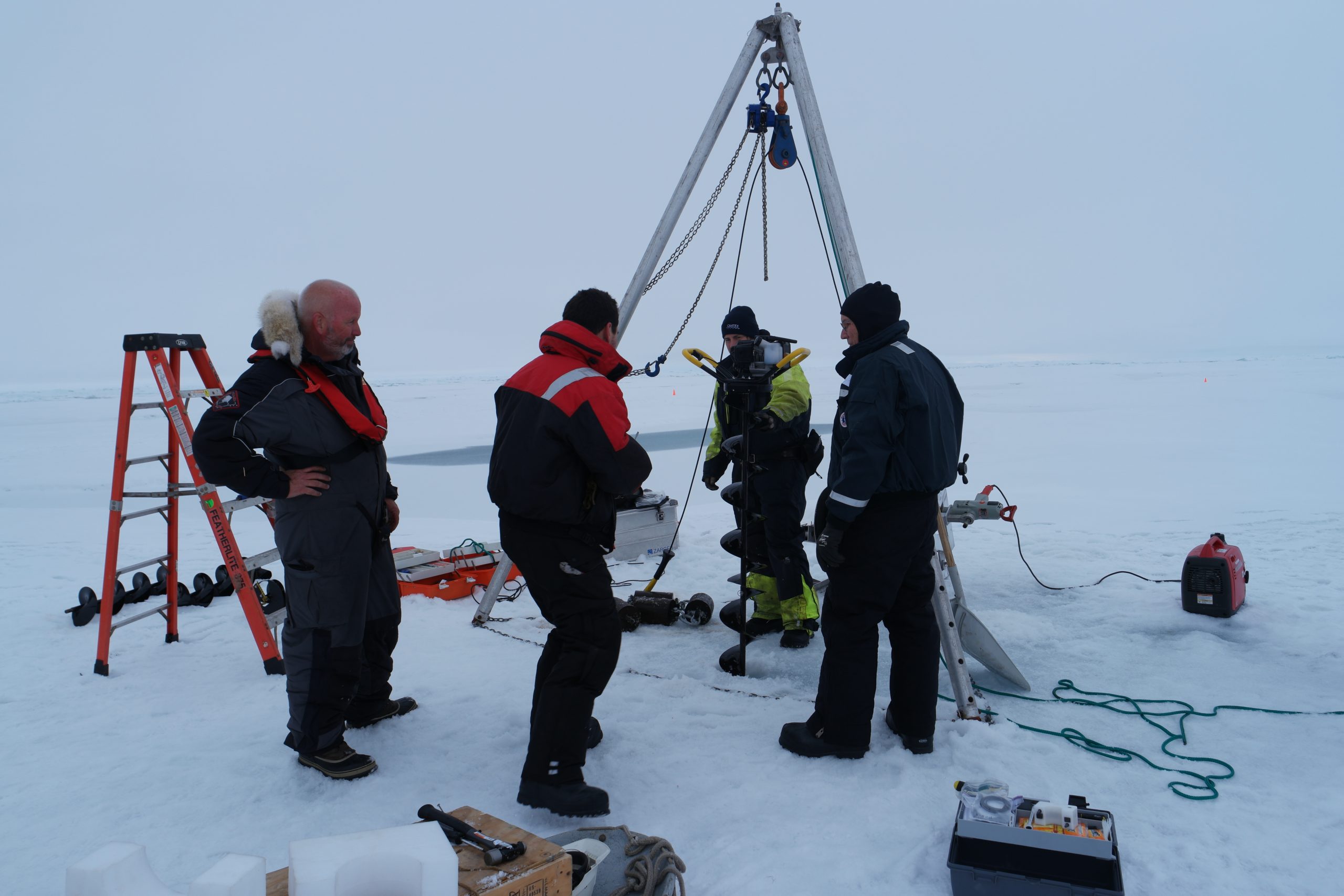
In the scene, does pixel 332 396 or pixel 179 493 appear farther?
pixel 179 493

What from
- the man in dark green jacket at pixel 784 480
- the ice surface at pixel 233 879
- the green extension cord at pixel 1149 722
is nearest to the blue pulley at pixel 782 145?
the man in dark green jacket at pixel 784 480

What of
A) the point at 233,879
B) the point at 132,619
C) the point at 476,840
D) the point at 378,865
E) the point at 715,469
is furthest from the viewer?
the point at 715,469

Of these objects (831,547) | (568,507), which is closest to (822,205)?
(831,547)

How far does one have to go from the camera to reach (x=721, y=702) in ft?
12.3

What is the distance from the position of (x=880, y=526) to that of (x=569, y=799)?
4.88 ft

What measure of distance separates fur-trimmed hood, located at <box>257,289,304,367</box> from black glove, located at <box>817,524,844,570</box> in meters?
2.05

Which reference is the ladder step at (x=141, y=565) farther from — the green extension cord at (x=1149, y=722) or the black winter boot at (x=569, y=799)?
the green extension cord at (x=1149, y=722)

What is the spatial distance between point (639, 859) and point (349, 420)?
1833 mm

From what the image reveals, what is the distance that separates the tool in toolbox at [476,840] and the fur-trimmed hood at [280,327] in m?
1.66

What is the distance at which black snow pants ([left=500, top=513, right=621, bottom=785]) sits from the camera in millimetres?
2795

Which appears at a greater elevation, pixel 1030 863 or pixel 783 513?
pixel 783 513

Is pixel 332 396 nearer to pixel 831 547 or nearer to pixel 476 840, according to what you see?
pixel 476 840

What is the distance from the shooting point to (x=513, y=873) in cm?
200

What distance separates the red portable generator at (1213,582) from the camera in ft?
15.4
